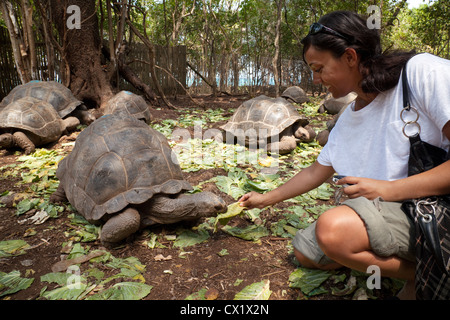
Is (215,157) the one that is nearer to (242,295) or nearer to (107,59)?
(242,295)

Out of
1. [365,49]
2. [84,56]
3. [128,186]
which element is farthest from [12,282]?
[84,56]

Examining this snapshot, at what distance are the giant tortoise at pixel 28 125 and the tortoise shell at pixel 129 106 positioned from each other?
151cm

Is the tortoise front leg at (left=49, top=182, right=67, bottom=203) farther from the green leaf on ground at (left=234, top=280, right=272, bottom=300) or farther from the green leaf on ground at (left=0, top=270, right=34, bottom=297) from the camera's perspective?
the green leaf on ground at (left=234, top=280, right=272, bottom=300)

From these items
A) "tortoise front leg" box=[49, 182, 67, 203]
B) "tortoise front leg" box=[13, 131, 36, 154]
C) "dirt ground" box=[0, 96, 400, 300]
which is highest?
"tortoise front leg" box=[13, 131, 36, 154]

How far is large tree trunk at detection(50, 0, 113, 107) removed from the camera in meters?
7.56

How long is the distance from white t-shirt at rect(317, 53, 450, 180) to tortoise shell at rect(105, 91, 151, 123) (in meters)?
5.51

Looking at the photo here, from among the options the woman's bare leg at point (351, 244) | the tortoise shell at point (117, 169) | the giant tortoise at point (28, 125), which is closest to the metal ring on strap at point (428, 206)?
the woman's bare leg at point (351, 244)

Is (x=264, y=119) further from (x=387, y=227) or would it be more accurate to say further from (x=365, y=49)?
(x=387, y=227)

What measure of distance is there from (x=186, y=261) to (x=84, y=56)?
7.34 m

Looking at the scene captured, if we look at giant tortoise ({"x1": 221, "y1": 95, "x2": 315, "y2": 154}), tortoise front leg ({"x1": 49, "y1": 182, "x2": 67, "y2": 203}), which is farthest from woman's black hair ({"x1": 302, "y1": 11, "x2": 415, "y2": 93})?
giant tortoise ({"x1": 221, "y1": 95, "x2": 315, "y2": 154})

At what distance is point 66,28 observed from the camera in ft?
23.9

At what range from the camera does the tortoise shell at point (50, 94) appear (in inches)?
251

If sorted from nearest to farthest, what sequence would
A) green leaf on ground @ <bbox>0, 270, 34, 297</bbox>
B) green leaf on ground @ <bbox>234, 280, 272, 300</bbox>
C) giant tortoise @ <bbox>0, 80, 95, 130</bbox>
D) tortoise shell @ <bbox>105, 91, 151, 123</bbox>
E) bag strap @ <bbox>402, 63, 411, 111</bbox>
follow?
bag strap @ <bbox>402, 63, 411, 111</bbox>
green leaf on ground @ <bbox>234, 280, 272, 300</bbox>
green leaf on ground @ <bbox>0, 270, 34, 297</bbox>
giant tortoise @ <bbox>0, 80, 95, 130</bbox>
tortoise shell @ <bbox>105, 91, 151, 123</bbox>

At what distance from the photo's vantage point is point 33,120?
5195mm
